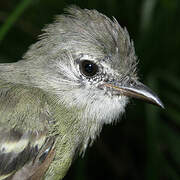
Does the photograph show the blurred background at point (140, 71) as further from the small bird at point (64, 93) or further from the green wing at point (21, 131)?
the green wing at point (21, 131)

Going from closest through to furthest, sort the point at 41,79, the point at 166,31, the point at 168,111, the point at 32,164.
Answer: the point at 32,164, the point at 41,79, the point at 168,111, the point at 166,31

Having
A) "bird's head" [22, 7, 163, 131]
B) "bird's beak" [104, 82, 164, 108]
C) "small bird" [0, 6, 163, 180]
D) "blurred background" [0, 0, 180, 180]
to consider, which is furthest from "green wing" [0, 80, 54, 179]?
"blurred background" [0, 0, 180, 180]

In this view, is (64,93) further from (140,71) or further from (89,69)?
(140,71)

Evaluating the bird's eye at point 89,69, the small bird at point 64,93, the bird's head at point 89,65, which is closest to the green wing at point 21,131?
the small bird at point 64,93

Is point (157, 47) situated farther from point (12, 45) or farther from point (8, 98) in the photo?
point (8, 98)

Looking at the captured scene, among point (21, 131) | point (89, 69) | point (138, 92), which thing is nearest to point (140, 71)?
point (138, 92)

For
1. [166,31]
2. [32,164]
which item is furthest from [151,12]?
[32,164]
